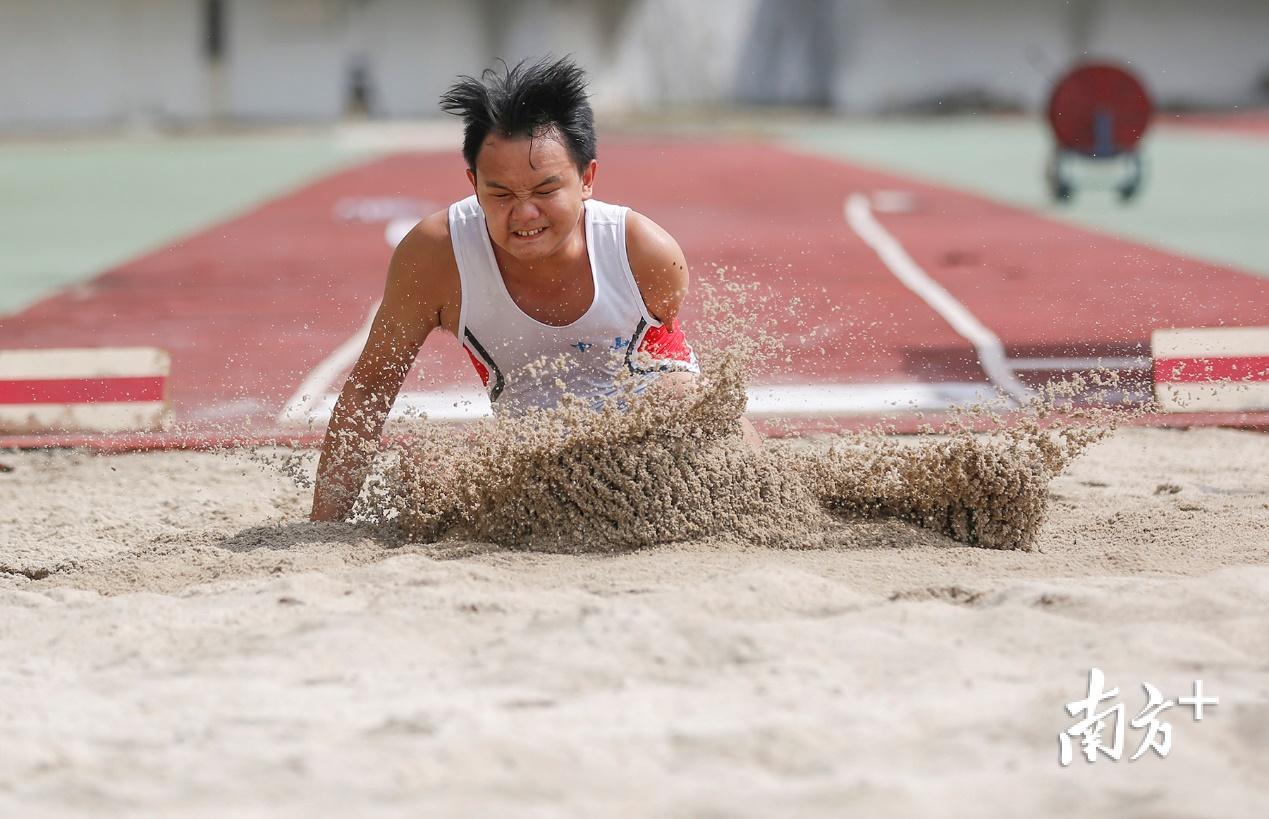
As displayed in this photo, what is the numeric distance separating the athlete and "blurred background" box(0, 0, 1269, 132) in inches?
975

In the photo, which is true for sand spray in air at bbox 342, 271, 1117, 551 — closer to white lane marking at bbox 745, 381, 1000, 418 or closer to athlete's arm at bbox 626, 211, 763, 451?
athlete's arm at bbox 626, 211, 763, 451

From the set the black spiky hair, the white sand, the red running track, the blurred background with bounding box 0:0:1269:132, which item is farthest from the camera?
the blurred background with bounding box 0:0:1269:132

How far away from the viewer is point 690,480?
3479mm

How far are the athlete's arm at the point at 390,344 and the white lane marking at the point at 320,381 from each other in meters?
1.16

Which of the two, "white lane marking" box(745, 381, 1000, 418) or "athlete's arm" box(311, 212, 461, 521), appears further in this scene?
"white lane marking" box(745, 381, 1000, 418)

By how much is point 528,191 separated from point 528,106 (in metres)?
0.19

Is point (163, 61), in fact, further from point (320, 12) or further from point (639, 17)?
point (639, 17)

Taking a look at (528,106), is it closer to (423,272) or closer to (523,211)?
(523,211)

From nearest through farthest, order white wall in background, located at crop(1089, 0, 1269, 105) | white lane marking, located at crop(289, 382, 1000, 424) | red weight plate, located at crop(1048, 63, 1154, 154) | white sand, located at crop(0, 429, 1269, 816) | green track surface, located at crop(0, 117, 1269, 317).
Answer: white sand, located at crop(0, 429, 1269, 816) → white lane marking, located at crop(289, 382, 1000, 424) → green track surface, located at crop(0, 117, 1269, 317) → red weight plate, located at crop(1048, 63, 1154, 154) → white wall in background, located at crop(1089, 0, 1269, 105)

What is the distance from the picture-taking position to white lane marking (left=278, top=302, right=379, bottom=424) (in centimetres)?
525

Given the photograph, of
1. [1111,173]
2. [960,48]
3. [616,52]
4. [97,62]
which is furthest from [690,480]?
[616,52]

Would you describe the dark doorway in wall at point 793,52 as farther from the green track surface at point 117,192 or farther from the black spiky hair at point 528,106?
the black spiky hair at point 528,106

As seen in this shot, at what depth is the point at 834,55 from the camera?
30375mm

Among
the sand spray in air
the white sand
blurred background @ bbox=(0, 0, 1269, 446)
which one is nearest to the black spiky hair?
blurred background @ bbox=(0, 0, 1269, 446)
